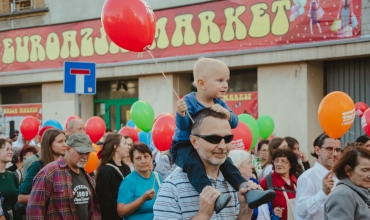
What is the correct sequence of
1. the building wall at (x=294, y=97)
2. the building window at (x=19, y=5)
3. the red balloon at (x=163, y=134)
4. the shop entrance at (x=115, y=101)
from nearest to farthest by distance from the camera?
the red balloon at (x=163, y=134) → the building wall at (x=294, y=97) → the shop entrance at (x=115, y=101) → the building window at (x=19, y=5)

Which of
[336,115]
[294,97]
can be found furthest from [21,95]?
[336,115]

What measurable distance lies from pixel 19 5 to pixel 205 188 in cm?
1962

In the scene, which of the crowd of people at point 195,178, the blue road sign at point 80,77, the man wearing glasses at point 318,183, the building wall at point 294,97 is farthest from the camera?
the building wall at point 294,97

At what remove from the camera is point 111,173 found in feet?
23.0

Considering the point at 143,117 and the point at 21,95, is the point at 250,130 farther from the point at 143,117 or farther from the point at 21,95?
the point at 21,95

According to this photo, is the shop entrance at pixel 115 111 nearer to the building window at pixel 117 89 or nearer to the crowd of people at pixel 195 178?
the building window at pixel 117 89

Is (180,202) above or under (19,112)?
under

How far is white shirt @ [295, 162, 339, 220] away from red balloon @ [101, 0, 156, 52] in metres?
2.15

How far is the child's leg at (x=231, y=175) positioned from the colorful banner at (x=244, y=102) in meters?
11.9

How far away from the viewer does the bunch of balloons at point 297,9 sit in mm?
14172

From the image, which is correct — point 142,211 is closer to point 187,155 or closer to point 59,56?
point 187,155

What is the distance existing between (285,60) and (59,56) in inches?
337

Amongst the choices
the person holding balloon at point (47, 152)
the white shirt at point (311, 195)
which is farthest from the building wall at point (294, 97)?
the person holding balloon at point (47, 152)

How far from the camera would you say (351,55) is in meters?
13.5
